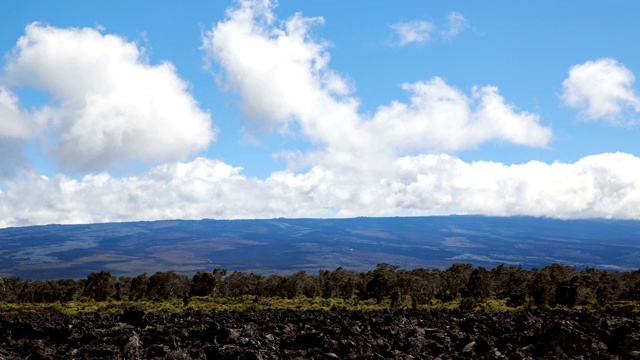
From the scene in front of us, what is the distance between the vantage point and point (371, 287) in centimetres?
7656

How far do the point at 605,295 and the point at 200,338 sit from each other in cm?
5447

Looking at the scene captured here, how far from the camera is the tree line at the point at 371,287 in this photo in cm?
6994

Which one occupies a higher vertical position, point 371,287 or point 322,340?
point 322,340

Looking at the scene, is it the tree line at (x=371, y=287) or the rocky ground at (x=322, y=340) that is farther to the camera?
the tree line at (x=371, y=287)

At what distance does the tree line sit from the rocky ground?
118 feet

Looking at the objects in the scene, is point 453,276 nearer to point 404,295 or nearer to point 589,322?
point 404,295

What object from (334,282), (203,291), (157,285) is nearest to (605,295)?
(334,282)

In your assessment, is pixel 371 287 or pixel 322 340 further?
pixel 371 287

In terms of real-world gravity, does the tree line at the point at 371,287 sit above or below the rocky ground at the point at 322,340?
below

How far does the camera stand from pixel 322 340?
2770cm

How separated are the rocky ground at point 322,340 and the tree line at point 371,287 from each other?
35840 mm

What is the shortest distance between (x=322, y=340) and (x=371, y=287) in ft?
163

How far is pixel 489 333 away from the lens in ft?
103

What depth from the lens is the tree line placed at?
229 feet
